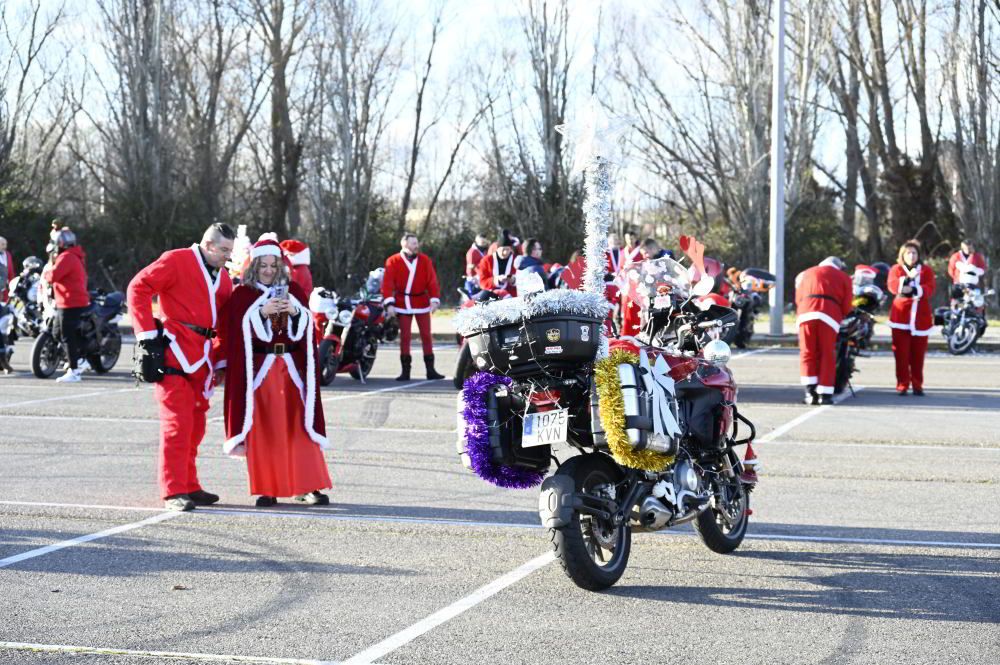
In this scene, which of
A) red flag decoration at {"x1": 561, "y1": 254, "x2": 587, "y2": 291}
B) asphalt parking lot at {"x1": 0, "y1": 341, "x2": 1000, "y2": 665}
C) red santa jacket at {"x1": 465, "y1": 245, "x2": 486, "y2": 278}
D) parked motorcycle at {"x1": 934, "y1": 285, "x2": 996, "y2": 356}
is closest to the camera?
asphalt parking lot at {"x1": 0, "y1": 341, "x2": 1000, "y2": 665}

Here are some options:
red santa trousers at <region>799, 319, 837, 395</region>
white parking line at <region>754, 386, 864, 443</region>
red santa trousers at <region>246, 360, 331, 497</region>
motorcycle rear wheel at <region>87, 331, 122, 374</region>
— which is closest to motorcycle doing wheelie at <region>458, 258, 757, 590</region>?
red santa trousers at <region>246, 360, 331, 497</region>

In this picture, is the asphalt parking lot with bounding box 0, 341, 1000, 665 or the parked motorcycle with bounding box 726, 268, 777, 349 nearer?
the asphalt parking lot with bounding box 0, 341, 1000, 665

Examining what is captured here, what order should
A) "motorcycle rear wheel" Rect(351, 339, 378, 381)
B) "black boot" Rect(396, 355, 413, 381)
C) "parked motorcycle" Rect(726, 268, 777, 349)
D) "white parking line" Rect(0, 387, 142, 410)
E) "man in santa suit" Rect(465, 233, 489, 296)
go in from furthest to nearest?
"man in santa suit" Rect(465, 233, 489, 296), "parked motorcycle" Rect(726, 268, 777, 349), "black boot" Rect(396, 355, 413, 381), "motorcycle rear wheel" Rect(351, 339, 378, 381), "white parking line" Rect(0, 387, 142, 410)

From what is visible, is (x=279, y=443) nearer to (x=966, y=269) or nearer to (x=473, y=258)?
(x=966, y=269)

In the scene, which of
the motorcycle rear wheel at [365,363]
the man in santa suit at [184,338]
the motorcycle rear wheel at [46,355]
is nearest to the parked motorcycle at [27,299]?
the motorcycle rear wheel at [46,355]

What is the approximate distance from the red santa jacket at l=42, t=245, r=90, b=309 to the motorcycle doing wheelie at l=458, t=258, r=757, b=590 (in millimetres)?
11999

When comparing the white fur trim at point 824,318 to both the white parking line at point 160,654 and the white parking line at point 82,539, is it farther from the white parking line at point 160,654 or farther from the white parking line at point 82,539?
the white parking line at point 160,654

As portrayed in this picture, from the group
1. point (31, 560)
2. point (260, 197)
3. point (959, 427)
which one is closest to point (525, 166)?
point (260, 197)

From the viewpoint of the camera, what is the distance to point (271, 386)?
29.3 feet

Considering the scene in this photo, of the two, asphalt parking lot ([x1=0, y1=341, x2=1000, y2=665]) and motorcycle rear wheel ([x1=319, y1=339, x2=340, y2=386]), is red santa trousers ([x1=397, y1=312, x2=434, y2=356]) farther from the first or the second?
asphalt parking lot ([x1=0, y1=341, x2=1000, y2=665])

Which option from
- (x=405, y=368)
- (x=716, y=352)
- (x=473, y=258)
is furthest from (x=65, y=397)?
(x=473, y=258)

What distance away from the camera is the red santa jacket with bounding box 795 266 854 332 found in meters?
15.4

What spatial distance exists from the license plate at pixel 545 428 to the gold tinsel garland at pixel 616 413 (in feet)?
0.64

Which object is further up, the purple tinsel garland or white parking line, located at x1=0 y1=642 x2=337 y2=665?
the purple tinsel garland
